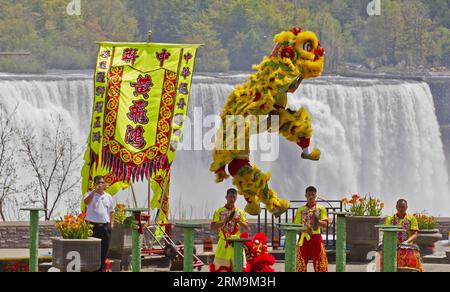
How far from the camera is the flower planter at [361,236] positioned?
1217 inches

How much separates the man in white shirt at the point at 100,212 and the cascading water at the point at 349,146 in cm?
4627

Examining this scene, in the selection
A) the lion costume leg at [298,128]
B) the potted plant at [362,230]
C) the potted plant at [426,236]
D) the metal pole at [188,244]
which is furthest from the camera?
the potted plant at [426,236]

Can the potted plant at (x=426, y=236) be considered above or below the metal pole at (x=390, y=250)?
above

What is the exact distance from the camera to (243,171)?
23.0 meters

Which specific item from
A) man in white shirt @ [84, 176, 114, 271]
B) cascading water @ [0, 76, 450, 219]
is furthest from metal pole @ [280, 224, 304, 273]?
cascading water @ [0, 76, 450, 219]

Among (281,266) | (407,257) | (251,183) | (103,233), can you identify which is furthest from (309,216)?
(281,266)

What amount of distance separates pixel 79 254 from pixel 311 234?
342 centimetres

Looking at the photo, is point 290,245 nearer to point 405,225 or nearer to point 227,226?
point 227,226

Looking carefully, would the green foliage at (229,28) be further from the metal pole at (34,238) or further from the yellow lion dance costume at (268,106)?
the yellow lion dance costume at (268,106)

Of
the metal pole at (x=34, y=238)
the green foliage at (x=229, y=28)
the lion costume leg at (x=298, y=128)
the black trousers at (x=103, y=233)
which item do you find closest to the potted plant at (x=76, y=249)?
the black trousers at (x=103, y=233)

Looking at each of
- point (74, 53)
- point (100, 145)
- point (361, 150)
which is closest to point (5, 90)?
point (361, 150)

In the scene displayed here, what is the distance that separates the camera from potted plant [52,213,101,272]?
81.6 feet
